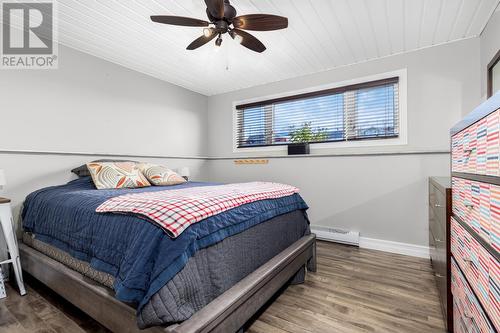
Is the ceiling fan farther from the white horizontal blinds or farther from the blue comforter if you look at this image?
the white horizontal blinds

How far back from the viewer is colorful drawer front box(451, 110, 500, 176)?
785mm

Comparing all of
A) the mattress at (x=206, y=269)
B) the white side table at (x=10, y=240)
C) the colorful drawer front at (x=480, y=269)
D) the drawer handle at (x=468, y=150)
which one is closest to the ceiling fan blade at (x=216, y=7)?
the mattress at (x=206, y=269)

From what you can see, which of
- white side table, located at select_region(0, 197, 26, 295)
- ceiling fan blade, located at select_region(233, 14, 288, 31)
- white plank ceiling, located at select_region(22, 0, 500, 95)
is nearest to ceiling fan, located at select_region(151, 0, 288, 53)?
ceiling fan blade, located at select_region(233, 14, 288, 31)

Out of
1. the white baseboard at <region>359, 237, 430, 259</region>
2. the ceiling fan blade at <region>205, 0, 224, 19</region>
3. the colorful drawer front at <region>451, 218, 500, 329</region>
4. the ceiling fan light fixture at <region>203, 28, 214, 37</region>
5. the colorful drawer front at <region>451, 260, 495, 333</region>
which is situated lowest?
the white baseboard at <region>359, 237, 430, 259</region>

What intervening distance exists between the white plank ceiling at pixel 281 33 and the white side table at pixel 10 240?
5.54 feet

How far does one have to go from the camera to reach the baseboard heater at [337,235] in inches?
117

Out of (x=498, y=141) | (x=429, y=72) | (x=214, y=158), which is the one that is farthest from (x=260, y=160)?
(x=498, y=141)

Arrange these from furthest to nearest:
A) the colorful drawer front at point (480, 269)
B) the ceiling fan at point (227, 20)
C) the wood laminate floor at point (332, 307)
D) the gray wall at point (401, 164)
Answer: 1. the gray wall at point (401, 164)
2. the ceiling fan at point (227, 20)
3. the wood laminate floor at point (332, 307)
4. the colorful drawer front at point (480, 269)

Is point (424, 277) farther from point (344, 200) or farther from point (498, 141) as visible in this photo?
point (498, 141)

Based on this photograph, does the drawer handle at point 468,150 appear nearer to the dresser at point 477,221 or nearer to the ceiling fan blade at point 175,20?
the dresser at point 477,221

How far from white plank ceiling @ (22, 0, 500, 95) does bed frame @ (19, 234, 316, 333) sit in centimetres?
201

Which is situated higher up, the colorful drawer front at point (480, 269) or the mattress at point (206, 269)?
the colorful drawer front at point (480, 269)

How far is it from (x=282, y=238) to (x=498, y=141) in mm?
1447

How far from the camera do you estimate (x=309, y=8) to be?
2033 mm
